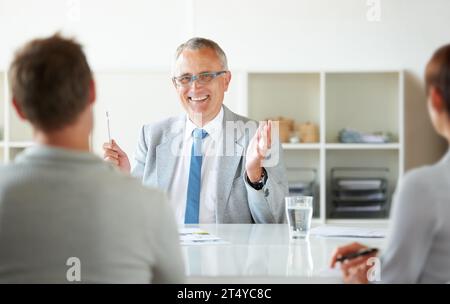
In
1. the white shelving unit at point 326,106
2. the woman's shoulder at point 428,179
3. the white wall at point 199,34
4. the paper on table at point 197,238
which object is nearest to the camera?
the woman's shoulder at point 428,179

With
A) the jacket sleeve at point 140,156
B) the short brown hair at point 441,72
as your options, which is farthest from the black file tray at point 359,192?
the short brown hair at point 441,72

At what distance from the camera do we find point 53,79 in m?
1.04

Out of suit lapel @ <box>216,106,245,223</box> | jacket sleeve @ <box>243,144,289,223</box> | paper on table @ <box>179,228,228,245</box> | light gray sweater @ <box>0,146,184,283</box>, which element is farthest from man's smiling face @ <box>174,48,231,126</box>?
light gray sweater @ <box>0,146,184,283</box>

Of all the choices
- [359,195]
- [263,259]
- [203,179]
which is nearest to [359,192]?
[359,195]

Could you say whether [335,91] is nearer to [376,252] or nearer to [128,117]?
[128,117]

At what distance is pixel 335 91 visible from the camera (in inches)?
129

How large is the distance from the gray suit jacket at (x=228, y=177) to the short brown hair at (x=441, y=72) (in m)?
0.80

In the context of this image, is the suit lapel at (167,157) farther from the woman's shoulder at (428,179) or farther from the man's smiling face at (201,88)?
the woman's shoulder at (428,179)

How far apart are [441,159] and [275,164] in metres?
0.86

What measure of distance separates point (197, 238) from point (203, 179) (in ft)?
1.28

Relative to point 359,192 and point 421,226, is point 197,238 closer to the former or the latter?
point 421,226

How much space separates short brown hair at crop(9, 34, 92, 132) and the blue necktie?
833mm

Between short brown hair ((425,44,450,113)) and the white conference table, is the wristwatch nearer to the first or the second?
the white conference table

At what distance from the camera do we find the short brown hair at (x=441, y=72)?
1053mm
